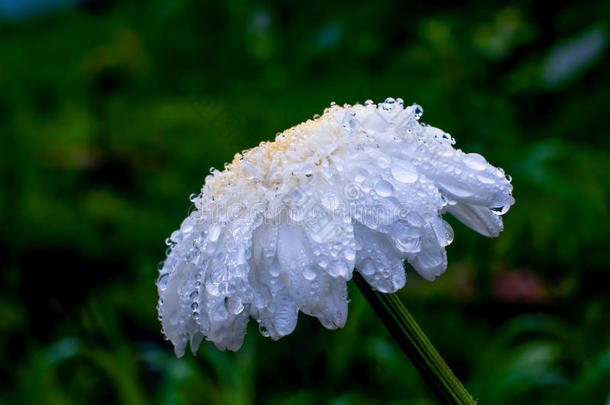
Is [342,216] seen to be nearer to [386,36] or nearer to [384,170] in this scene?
[384,170]

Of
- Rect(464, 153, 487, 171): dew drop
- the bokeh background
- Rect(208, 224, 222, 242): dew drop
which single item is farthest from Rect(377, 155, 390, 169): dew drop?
the bokeh background

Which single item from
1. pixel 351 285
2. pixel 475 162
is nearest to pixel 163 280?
pixel 475 162

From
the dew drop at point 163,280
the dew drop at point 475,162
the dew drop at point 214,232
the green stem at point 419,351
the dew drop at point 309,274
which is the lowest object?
the green stem at point 419,351

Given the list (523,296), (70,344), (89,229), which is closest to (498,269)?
(523,296)

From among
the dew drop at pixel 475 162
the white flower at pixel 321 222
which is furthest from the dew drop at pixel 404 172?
the dew drop at pixel 475 162

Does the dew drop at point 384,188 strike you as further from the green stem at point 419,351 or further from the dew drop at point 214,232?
the dew drop at point 214,232
